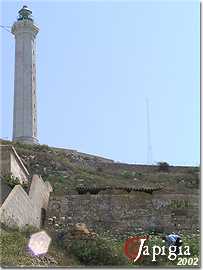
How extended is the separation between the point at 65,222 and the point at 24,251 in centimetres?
547

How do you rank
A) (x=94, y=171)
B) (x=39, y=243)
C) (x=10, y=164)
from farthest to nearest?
1. (x=94, y=171)
2. (x=10, y=164)
3. (x=39, y=243)

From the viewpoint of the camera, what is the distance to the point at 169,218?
1684 centimetres

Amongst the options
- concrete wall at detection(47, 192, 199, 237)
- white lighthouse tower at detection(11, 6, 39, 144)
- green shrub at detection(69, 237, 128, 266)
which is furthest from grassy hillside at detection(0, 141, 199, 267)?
white lighthouse tower at detection(11, 6, 39, 144)

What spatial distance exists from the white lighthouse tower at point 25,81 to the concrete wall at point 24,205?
957 inches

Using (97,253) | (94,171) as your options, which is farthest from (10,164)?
(94,171)

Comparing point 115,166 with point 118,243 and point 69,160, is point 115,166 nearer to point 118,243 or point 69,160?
point 69,160

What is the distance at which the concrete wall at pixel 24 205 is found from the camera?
1295 centimetres

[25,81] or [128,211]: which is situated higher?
[25,81]

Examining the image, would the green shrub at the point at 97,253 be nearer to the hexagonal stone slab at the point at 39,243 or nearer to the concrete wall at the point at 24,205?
the hexagonal stone slab at the point at 39,243

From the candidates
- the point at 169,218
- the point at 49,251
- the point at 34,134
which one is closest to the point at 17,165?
the point at 169,218

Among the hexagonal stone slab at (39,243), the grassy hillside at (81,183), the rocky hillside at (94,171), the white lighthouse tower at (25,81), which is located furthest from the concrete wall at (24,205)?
the white lighthouse tower at (25,81)

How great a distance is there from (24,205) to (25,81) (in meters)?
30.5

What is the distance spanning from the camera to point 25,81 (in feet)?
145

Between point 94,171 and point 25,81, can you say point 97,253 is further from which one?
point 25,81
